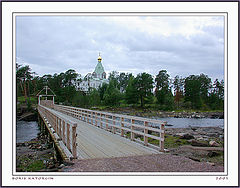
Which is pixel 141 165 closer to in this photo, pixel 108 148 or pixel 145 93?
pixel 108 148

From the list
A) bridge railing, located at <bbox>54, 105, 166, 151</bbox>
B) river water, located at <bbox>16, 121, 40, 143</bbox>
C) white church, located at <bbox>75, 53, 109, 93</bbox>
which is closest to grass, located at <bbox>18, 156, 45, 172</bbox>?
bridge railing, located at <bbox>54, 105, 166, 151</bbox>

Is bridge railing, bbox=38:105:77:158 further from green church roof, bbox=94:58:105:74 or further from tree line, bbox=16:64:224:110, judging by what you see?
green church roof, bbox=94:58:105:74

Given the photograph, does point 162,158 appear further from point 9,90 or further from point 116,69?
point 116,69

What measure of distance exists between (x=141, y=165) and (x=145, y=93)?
53.1m

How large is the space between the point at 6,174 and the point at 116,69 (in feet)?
286

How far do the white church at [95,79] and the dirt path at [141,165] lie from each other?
207 feet

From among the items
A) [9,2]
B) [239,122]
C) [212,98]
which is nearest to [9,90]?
[9,2]

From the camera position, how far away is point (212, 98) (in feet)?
161

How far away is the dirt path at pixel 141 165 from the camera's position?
4.79 m

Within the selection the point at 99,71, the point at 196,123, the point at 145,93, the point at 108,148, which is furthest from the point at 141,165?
the point at 99,71

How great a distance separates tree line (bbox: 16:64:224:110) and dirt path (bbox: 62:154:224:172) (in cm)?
3917

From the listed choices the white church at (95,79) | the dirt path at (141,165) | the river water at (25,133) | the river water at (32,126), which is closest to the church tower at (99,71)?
the white church at (95,79)

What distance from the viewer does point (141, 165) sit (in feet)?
16.5

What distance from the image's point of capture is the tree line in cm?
4884
